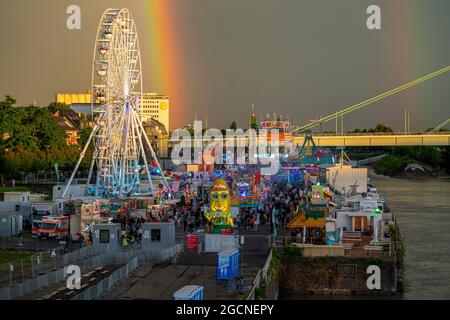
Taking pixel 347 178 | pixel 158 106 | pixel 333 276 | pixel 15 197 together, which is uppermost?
pixel 158 106

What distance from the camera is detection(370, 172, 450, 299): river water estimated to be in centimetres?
2698

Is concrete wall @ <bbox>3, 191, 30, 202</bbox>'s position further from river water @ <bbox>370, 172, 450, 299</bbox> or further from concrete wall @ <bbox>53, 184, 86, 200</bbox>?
river water @ <bbox>370, 172, 450, 299</bbox>

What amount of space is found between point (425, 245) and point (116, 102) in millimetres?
19924

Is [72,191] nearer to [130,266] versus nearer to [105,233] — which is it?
[105,233]

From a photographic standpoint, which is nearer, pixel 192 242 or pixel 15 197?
pixel 192 242

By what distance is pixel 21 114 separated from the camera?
224 feet

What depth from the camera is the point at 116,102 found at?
47.3 m

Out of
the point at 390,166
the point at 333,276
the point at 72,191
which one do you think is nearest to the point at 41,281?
the point at 333,276

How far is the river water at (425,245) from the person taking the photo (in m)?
27.0

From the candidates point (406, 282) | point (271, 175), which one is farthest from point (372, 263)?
point (271, 175)

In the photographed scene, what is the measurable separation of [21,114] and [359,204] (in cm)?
4204

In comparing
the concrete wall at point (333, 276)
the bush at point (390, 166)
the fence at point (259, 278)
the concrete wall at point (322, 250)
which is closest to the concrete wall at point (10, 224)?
the concrete wall at point (333, 276)

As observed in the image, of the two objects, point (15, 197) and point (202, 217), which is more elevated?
point (15, 197)

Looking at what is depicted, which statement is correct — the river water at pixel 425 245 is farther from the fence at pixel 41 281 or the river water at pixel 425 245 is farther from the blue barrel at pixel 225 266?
the fence at pixel 41 281
